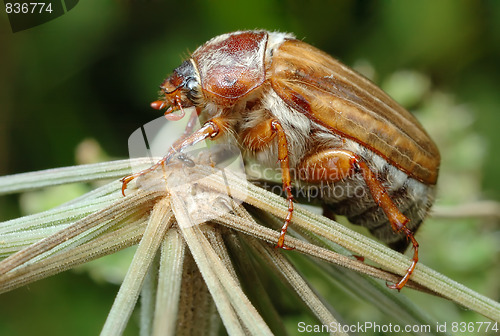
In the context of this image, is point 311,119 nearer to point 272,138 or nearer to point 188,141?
point 272,138

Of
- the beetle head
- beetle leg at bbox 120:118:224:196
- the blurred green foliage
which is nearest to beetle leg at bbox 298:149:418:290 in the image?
beetle leg at bbox 120:118:224:196

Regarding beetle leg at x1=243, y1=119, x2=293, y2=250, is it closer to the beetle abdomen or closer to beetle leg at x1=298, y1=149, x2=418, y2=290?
beetle leg at x1=298, y1=149, x2=418, y2=290

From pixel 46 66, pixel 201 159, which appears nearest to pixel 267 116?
pixel 201 159

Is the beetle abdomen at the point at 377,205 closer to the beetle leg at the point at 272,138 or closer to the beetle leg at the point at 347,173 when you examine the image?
the beetle leg at the point at 347,173

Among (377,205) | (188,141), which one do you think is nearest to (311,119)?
(377,205)

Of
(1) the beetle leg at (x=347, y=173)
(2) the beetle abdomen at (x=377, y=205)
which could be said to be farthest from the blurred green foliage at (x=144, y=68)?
(1) the beetle leg at (x=347, y=173)

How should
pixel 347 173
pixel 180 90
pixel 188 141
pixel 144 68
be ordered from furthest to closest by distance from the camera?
pixel 144 68 → pixel 180 90 → pixel 347 173 → pixel 188 141
